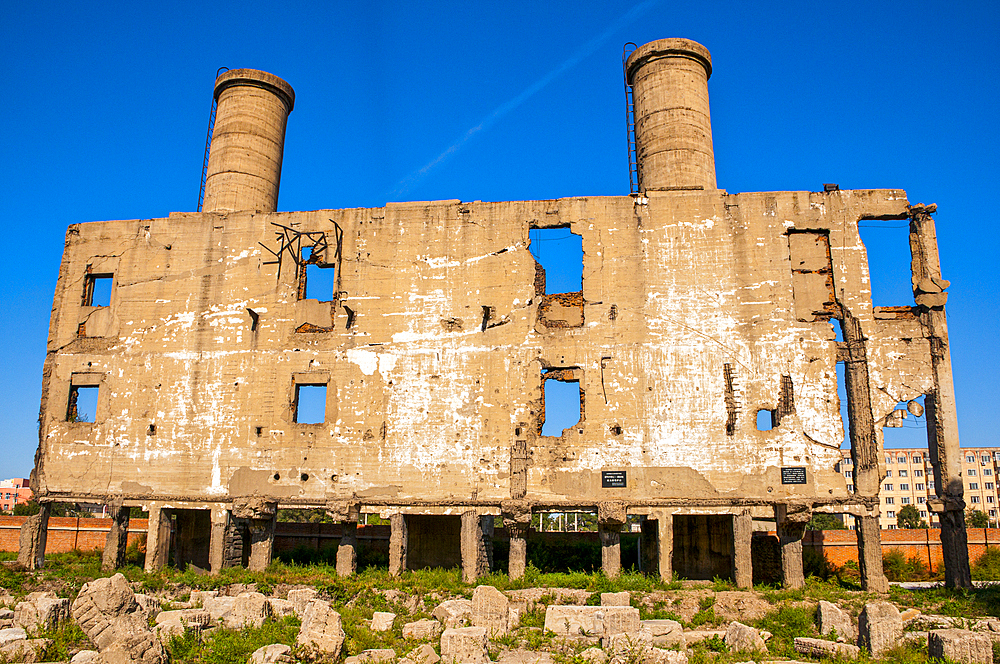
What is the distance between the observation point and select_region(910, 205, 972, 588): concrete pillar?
631 inches

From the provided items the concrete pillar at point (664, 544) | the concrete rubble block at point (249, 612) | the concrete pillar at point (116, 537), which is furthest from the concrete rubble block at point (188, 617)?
the concrete pillar at point (664, 544)

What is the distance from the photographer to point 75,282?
20.5m

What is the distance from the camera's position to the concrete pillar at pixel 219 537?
17714mm

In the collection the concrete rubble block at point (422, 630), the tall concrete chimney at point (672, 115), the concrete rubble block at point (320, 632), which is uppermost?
the tall concrete chimney at point (672, 115)

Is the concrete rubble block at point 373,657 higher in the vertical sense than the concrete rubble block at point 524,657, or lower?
higher

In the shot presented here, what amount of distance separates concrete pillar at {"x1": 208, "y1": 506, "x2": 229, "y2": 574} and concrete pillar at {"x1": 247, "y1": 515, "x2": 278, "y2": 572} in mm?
592

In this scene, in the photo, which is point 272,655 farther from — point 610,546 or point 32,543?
point 32,543

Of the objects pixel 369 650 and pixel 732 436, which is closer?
pixel 369 650

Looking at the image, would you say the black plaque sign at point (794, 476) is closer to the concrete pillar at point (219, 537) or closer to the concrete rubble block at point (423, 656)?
the concrete rubble block at point (423, 656)

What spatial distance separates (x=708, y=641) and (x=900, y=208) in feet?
36.5

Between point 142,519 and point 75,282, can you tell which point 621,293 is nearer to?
point 75,282

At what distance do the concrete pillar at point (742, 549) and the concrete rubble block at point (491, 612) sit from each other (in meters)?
5.39

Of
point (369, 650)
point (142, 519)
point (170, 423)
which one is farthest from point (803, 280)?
point (142, 519)

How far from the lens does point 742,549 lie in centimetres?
1619
